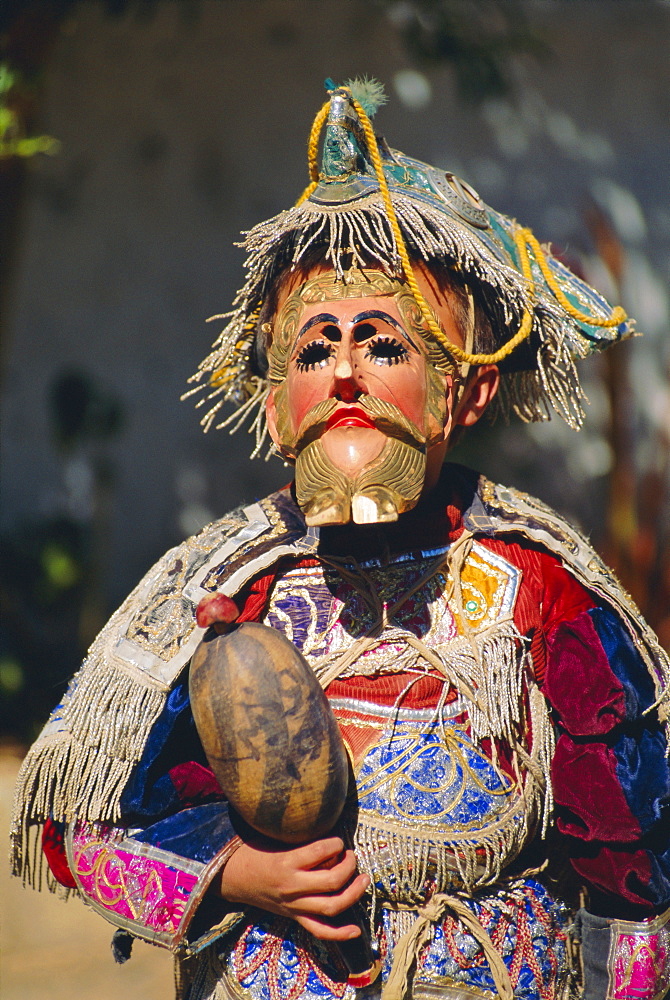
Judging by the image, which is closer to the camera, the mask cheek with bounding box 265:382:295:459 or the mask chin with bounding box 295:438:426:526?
the mask chin with bounding box 295:438:426:526

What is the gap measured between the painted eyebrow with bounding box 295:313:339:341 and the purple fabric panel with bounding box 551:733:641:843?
85 centimetres

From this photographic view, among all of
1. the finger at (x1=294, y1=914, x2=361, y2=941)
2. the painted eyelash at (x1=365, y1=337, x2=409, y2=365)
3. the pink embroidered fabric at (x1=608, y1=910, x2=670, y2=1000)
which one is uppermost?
→ the painted eyelash at (x1=365, y1=337, x2=409, y2=365)

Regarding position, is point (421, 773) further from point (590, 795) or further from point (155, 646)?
point (155, 646)

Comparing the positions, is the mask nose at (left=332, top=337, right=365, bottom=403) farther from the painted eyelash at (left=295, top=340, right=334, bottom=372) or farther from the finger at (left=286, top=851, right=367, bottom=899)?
the finger at (left=286, top=851, right=367, bottom=899)

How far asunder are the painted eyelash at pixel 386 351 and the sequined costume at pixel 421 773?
0.38m

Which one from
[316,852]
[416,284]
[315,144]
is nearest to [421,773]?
[316,852]

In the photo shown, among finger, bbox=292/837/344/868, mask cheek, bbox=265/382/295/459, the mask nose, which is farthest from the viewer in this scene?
mask cheek, bbox=265/382/295/459

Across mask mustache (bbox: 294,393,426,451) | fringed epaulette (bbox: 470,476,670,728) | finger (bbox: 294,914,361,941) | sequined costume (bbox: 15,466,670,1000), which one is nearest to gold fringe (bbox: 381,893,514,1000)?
sequined costume (bbox: 15,466,670,1000)

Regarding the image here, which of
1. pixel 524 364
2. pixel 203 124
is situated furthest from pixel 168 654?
pixel 203 124

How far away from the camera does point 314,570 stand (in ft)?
6.72

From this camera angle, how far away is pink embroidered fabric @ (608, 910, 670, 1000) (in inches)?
74.6

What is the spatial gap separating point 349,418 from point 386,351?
0.49 ft

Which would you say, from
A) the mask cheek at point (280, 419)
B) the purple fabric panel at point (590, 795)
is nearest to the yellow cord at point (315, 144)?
the mask cheek at point (280, 419)

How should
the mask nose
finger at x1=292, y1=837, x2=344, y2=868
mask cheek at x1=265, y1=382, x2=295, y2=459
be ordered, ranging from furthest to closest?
mask cheek at x1=265, y1=382, x2=295, y2=459 → the mask nose → finger at x1=292, y1=837, x2=344, y2=868
